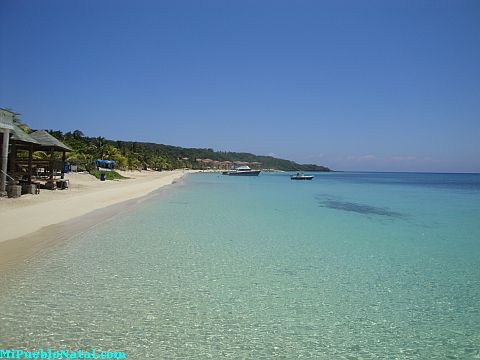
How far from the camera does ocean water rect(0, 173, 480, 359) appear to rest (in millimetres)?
4023

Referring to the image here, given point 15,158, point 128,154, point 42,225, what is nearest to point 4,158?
point 15,158

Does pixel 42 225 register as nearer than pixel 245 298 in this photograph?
No

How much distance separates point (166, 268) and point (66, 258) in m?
2.11

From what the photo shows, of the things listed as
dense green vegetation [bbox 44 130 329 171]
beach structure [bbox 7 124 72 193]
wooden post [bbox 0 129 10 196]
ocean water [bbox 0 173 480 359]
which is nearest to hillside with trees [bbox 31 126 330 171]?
dense green vegetation [bbox 44 130 329 171]

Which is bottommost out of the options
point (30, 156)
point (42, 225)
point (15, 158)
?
point (42, 225)

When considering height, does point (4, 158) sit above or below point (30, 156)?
below

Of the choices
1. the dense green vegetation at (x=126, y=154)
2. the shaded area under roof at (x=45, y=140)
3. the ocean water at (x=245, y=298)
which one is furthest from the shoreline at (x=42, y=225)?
the dense green vegetation at (x=126, y=154)

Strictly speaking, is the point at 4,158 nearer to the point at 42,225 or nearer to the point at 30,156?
the point at 30,156

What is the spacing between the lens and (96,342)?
390cm

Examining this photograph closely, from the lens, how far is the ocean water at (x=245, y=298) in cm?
402

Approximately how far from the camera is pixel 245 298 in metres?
5.56

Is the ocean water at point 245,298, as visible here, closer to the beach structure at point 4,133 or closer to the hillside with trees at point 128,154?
the beach structure at point 4,133


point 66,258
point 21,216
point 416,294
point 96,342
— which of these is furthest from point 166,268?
point 21,216

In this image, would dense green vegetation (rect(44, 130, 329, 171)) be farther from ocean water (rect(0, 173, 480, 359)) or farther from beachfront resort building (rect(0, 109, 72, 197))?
ocean water (rect(0, 173, 480, 359))
